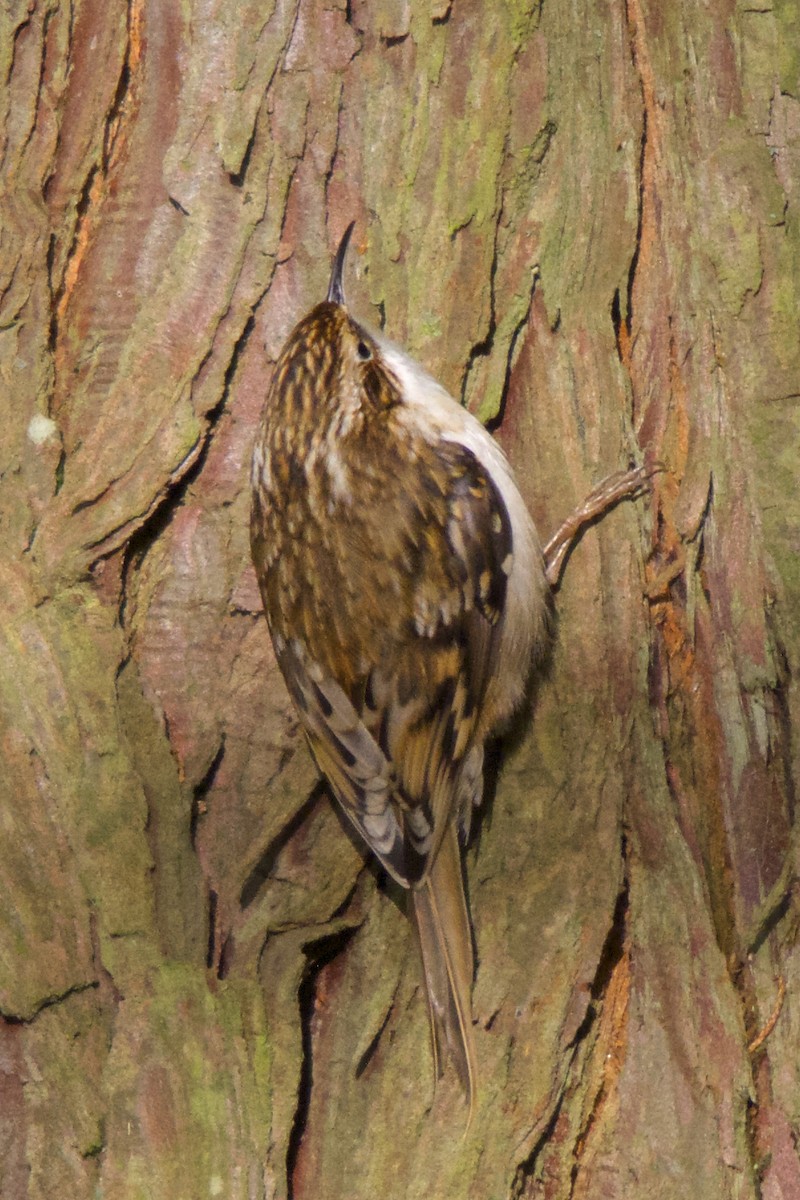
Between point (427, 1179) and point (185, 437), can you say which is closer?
point (427, 1179)

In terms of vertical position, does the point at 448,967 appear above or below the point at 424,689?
below

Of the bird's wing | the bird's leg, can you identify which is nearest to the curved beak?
the bird's wing

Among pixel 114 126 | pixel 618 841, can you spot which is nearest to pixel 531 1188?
pixel 618 841

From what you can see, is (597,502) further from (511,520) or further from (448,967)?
(448,967)

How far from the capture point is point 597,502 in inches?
78.0

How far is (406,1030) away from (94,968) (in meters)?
0.48

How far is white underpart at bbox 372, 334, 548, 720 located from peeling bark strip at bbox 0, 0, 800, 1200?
0.04 meters

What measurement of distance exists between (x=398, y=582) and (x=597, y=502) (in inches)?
15.4

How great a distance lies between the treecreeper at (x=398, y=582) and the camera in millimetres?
2014

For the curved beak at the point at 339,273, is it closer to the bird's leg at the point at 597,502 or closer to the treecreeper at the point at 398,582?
the treecreeper at the point at 398,582

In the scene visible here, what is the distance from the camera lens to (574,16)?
207 cm

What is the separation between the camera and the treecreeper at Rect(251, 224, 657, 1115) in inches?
79.3

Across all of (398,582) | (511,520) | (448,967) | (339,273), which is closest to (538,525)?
(511,520)

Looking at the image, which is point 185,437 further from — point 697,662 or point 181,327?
point 697,662
